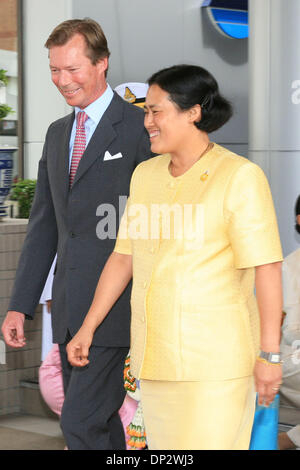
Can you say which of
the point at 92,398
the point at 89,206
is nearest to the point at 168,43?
the point at 89,206

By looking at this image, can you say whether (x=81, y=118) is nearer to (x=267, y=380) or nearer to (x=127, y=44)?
(x=267, y=380)

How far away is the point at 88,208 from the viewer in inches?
124

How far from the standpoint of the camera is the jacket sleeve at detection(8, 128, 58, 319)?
3.39m

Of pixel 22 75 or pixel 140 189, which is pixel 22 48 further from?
pixel 140 189

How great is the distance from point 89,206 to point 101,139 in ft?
0.79

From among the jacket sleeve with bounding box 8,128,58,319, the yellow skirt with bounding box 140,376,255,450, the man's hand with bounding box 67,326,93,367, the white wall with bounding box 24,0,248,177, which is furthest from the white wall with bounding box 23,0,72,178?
the yellow skirt with bounding box 140,376,255,450

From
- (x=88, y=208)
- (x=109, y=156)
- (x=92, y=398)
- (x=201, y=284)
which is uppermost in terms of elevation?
(x=109, y=156)

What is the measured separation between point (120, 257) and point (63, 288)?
43cm

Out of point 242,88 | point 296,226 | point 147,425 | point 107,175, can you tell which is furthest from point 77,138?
point 242,88

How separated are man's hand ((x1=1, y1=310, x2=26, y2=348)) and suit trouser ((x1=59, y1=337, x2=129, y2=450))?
19 centimetres

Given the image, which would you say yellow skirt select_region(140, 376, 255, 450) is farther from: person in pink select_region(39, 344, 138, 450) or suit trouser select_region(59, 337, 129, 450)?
person in pink select_region(39, 344, 138, 450)

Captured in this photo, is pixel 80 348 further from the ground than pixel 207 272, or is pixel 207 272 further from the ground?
pixel 207 272

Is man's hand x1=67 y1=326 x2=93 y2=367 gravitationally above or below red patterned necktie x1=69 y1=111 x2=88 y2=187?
below

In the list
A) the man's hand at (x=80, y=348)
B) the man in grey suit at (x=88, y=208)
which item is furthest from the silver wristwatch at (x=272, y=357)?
the man in grey suit at (x=88, y=208)
